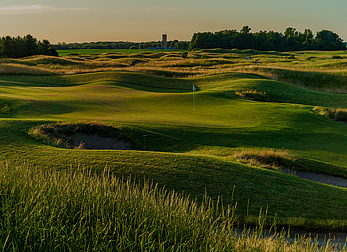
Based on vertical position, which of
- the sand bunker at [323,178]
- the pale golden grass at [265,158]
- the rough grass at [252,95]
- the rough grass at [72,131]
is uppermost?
the rough grass at [252,95]

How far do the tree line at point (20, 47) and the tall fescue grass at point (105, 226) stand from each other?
3226 inches

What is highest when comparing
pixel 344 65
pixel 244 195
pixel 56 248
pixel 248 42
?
pixel 248 42

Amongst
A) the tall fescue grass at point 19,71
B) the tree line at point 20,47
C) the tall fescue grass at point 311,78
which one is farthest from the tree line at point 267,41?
the tall fescue grass at point 19,71

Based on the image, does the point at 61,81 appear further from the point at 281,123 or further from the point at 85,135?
the point at 281,123

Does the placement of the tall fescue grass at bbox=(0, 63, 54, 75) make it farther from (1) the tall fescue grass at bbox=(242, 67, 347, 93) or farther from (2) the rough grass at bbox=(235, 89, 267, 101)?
(1) the tall fescue grass at bbox=(242, 67, 347, 93)

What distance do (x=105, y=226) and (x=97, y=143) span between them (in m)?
10.6

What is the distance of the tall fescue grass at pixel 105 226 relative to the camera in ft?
Answer: 17.1

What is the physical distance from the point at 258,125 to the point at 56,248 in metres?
14.9

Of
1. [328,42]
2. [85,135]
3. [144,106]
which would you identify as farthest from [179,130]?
[328,42]

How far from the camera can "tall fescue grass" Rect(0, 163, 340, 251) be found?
5.20 meters

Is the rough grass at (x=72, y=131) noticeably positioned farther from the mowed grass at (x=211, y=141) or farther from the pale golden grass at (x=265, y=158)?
the pale golden grass at (x=265, y=158)

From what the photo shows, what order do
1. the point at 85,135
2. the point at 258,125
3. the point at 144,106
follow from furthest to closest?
the point at 144,106 → the point at 258,125 → the point at 85,135

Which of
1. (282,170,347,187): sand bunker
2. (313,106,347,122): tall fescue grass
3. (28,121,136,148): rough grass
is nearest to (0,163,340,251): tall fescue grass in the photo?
(282,170,347,187): sand bunker

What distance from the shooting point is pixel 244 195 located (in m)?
9.80
